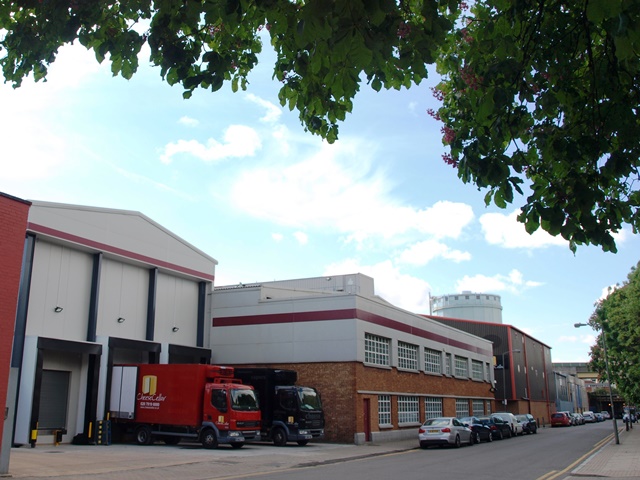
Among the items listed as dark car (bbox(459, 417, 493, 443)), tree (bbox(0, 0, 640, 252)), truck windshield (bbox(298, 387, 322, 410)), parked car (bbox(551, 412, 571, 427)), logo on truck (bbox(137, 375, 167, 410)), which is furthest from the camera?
parked car (bbox(551, 412, 571, 427))

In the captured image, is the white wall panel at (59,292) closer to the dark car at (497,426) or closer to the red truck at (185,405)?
the red truck at (185,405)

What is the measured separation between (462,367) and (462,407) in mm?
3142

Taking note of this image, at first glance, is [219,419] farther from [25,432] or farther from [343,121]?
[343,121]

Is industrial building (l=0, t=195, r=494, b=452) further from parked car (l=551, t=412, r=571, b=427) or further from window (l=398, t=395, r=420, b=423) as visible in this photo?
parked car (l=551, t=412, r=571, b=427)

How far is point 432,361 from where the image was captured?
40.1 meters

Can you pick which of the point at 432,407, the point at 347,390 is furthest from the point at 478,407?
the point at 347,390

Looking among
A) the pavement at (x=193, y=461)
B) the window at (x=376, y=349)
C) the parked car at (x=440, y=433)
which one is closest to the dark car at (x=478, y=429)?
the parked car at (x=440, y=433)

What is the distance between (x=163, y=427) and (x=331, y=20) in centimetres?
2214

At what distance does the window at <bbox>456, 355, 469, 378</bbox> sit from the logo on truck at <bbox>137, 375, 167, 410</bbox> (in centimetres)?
2736

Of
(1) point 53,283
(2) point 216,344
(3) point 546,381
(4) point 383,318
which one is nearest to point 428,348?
(4) point 383,318

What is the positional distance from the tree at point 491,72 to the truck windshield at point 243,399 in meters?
17.3

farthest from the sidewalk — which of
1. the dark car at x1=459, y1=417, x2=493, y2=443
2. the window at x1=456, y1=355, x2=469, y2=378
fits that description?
the window at x1=456, y1=355, x2=469, y2=378

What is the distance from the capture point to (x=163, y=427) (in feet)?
77.7

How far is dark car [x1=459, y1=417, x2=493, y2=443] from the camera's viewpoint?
30.9 meters
